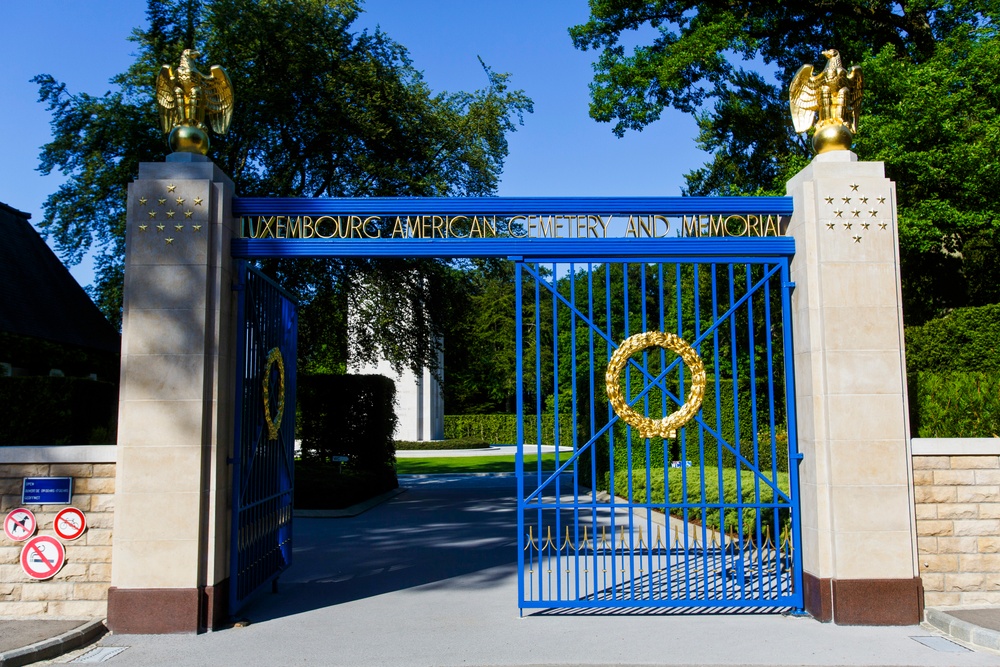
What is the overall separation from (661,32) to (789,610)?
1591 centimetres

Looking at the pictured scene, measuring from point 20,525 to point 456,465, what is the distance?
24.5 metres

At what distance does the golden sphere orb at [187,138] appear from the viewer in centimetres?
734

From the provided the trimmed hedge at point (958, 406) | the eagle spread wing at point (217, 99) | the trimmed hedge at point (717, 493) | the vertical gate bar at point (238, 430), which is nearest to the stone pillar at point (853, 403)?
the trimmed hedge at point (958, 406)

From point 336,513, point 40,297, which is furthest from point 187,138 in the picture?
point 40,297

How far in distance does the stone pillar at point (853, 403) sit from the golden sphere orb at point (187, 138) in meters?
5.38

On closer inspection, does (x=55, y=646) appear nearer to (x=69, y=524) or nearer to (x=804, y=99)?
(x=69, y=524)

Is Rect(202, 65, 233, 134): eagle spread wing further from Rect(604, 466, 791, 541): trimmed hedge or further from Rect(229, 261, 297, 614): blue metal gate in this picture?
Rect(604, 466, 791, 541): trimmed hedge

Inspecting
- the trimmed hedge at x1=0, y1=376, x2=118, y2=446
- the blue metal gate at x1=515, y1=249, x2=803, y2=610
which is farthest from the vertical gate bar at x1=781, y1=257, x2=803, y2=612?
the trimmed hedge at x1=0, y1=376, x2=118, y2=446

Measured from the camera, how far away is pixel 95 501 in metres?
6.96

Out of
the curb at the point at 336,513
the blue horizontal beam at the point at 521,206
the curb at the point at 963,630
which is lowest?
the curb at the point at 336,513

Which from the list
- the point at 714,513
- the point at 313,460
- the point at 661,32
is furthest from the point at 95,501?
the point at 661,32

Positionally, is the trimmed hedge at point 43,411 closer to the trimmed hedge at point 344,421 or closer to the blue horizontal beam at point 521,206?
the blue horizontal beam at point 521,206

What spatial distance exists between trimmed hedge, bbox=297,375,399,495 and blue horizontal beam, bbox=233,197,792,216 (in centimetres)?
1242

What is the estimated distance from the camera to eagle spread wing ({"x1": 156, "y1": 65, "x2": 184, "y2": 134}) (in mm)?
7328
